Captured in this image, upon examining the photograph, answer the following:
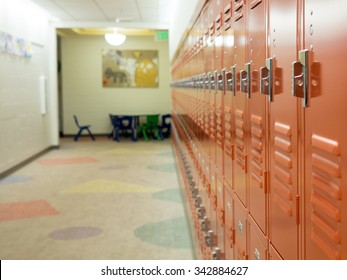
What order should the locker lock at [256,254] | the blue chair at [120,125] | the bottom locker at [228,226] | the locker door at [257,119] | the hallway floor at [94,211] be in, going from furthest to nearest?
the blue chair at [120,125]
the hallway floor at [94,211]
the bottom locker at [228,226]
the locker lock at [256,254]
the locker door at [257,119]

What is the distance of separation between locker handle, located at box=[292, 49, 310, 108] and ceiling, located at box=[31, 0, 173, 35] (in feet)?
25.4

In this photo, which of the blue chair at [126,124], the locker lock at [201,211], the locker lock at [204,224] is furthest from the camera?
the blue chair at [126,124]

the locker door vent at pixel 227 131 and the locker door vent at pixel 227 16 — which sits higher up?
the locker door vent at pixel 227 16

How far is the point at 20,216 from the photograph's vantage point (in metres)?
5.35

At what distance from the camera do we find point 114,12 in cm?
961

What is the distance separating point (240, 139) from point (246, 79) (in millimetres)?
283

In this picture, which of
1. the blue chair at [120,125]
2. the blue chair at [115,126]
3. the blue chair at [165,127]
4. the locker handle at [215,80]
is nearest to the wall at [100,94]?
the blue chair at [165,127]

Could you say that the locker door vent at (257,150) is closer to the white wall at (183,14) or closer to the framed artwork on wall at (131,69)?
the white wall at (183,14)

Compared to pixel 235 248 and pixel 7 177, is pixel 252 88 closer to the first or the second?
pixel 235 248

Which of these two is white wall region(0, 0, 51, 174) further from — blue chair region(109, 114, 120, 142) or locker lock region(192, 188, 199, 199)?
locker lock region(192, 188, 199, 199)

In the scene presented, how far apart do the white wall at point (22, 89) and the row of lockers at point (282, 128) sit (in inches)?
229

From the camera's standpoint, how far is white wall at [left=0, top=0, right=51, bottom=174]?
7.56m

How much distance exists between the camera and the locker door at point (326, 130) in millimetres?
888

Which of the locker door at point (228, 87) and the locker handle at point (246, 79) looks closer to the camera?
the locker handle at point (246, 79)
